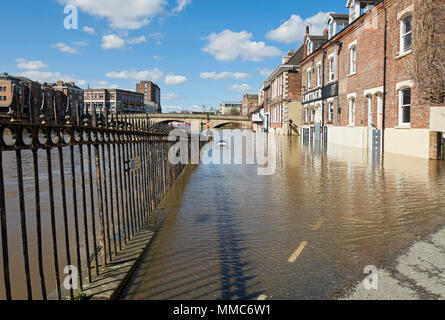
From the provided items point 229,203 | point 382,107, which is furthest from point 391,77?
point 229,203

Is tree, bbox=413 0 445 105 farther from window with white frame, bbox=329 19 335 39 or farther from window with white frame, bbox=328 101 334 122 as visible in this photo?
window with white frame, bbox=329 19 335 39

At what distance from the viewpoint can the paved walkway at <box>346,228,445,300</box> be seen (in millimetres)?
3307

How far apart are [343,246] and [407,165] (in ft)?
31.5

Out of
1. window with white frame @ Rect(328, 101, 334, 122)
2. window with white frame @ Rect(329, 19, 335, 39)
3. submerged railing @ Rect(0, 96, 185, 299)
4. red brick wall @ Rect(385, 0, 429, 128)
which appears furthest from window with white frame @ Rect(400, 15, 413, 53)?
submerged railing @ Rect(0, 96, 185, 299)

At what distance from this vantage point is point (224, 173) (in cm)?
1238

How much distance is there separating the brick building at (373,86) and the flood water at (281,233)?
22.0 ft

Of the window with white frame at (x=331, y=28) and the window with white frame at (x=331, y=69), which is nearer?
the window with white frame at (x=331, y=69)

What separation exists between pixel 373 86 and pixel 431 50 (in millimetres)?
5554

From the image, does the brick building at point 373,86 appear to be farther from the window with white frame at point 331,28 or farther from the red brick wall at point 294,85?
the red brick wall at point 294,85

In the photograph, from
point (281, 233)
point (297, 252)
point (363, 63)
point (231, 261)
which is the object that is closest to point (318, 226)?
point (281, 233)

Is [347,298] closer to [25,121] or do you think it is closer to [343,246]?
[343,246]

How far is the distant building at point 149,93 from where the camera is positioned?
509 ft

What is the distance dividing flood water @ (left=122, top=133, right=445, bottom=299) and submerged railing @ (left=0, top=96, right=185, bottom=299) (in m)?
0.54

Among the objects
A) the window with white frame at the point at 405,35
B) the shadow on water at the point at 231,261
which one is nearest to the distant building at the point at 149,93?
the window with white frame at the point at 405,35
